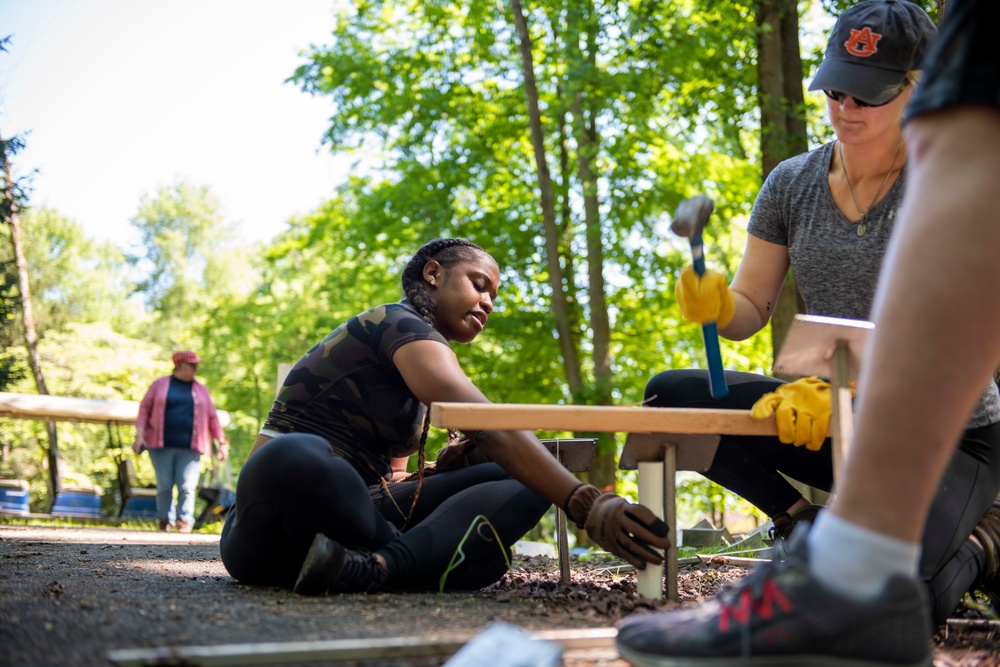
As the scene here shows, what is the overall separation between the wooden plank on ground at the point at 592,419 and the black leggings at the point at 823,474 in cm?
40

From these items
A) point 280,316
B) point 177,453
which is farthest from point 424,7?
point 280,316

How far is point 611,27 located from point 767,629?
10.4 m

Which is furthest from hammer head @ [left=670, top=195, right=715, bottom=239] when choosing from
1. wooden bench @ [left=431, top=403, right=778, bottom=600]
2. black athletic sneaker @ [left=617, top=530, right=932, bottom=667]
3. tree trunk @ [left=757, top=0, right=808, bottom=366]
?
tree trunk @ [left=757, top=0, right=808, bottom=366]

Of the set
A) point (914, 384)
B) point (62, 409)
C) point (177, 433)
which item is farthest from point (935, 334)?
point (62, 409)

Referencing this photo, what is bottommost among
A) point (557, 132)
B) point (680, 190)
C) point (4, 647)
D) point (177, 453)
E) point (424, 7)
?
point (177, 453)

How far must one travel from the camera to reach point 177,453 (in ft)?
32.7

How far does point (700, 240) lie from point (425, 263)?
3.87 feet

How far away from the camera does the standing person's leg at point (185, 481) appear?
10.0 metres

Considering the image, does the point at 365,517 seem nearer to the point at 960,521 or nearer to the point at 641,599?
the point at 641,599

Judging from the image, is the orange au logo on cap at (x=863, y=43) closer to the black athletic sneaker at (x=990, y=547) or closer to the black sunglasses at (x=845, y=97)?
the black sunglasses at (x=845, y=97)

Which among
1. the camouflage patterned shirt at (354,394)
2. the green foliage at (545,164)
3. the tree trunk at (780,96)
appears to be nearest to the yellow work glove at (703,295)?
the camouflage patterned shirt at (354,394)

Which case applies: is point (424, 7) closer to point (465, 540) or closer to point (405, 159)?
point (405, 159)

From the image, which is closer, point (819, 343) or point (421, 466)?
point (819, 343)

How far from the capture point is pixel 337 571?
8.34ft
